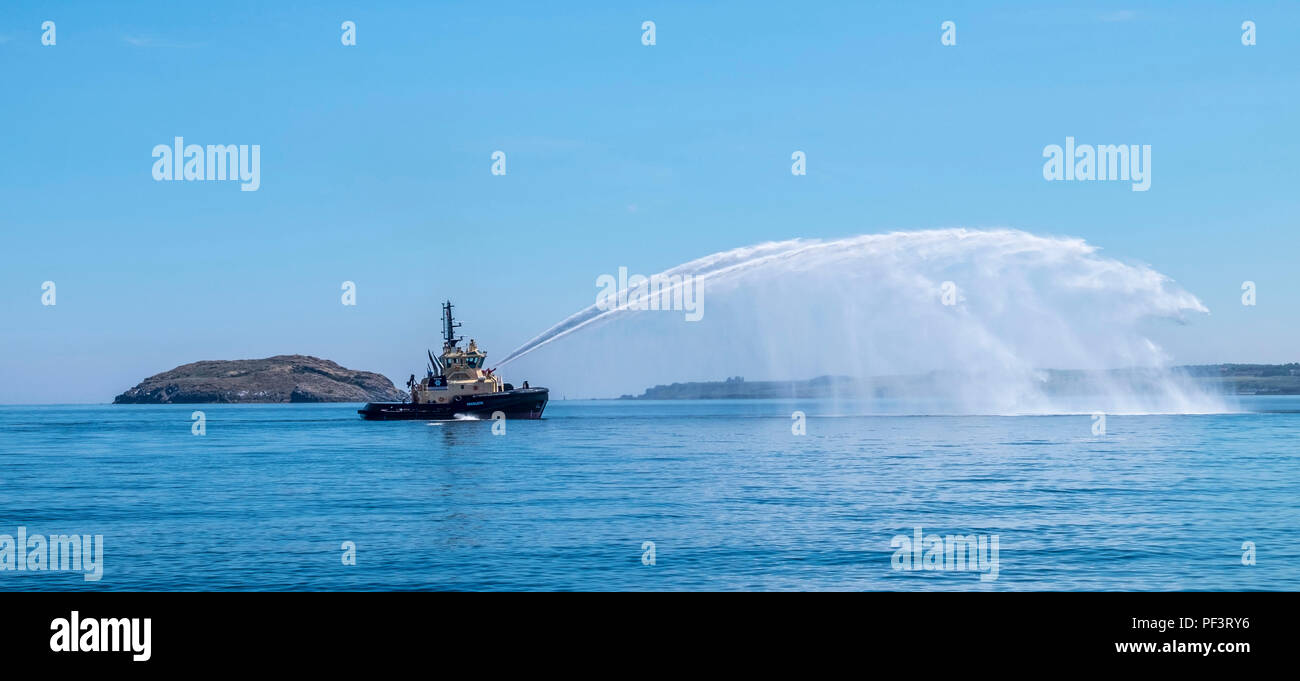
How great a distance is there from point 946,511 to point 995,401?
8034cm

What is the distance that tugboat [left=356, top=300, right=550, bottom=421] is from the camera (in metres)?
90.8

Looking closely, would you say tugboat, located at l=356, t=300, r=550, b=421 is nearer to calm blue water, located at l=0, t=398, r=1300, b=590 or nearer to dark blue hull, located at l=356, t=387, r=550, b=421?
dark blue hull, located at l=356, t=387, r=550, b=421

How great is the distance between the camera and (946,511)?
30.1 m

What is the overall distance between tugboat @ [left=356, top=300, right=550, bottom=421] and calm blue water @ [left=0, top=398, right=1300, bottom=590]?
86.1 ft

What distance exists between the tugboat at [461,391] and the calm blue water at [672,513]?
26.3 meters

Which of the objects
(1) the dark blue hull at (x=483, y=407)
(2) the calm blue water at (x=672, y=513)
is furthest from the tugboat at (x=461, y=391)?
(2) the calm blue water at (x=672, y=513)

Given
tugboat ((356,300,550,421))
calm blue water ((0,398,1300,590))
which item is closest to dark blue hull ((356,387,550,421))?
tugboat ((356,300,550,421))

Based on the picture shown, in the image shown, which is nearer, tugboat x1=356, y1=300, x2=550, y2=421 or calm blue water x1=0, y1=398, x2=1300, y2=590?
calm blue water x1=0, y1=398, x2=1300, y2=590

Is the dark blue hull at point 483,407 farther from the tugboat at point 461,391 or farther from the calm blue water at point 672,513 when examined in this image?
the calm blue water at point 672,513

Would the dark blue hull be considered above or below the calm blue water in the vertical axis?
above
